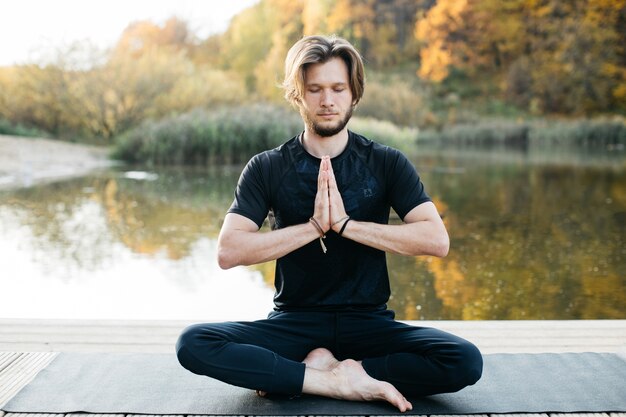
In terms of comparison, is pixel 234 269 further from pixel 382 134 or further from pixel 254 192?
pixel 382 134

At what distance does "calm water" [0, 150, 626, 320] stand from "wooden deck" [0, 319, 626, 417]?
3.26 feet

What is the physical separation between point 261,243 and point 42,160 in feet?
30.3

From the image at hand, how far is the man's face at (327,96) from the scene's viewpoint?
176 cm

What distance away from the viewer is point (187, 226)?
5457 mm

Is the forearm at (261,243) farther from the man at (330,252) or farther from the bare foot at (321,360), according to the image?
the bare foot at (321,360)

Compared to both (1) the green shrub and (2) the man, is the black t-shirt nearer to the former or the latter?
(2) the man

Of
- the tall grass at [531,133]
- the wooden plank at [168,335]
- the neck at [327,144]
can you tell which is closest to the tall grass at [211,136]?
the tall grass at [531,133]

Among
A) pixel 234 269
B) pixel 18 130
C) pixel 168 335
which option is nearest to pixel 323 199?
pixel 168 335

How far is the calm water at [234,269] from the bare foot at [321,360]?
1.55 m

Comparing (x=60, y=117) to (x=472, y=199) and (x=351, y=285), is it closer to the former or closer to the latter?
(x=472, y=199)

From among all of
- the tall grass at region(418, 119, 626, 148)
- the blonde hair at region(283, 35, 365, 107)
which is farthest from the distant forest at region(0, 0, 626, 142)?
the blonde hair at region(283, 35, 365, 107)

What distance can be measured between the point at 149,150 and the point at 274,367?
8835mm

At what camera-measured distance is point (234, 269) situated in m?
4.48

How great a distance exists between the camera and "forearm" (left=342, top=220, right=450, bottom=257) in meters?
1.68
